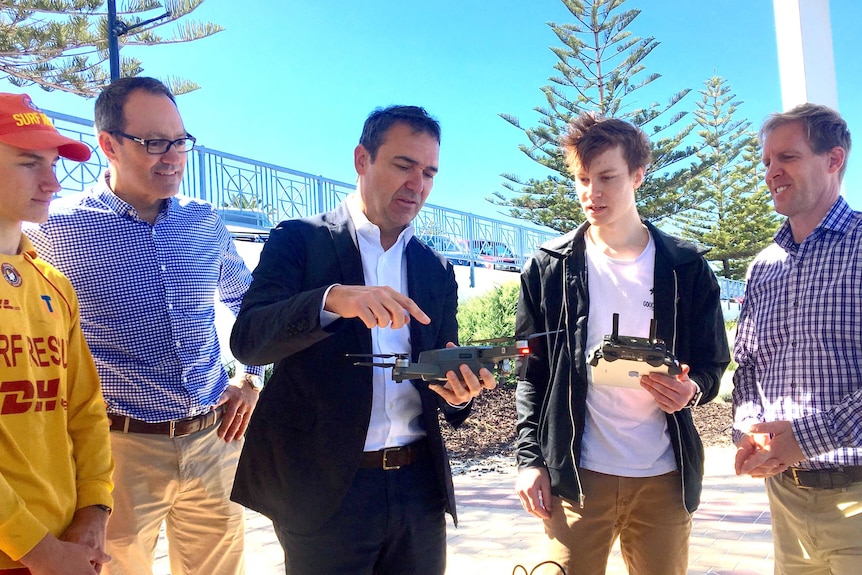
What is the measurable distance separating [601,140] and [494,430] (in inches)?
239

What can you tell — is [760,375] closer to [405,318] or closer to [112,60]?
[405,318]

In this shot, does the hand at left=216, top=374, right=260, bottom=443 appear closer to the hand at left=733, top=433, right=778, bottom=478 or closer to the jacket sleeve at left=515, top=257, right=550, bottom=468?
the jacket sleeve at left=515, top=257, right=550, bottom=468

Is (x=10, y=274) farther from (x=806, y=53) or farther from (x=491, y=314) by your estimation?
(x=491, y=314)

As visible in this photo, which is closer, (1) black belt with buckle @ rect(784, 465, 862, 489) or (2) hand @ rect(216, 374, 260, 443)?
(1) black belt with buckle @ rect(784, 465, 862, 489)

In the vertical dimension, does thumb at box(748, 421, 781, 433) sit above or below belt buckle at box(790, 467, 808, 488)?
above

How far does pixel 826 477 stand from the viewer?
2.00 m

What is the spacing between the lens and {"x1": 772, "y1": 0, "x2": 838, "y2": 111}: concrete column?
402 cm

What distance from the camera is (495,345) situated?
1545 millimetres

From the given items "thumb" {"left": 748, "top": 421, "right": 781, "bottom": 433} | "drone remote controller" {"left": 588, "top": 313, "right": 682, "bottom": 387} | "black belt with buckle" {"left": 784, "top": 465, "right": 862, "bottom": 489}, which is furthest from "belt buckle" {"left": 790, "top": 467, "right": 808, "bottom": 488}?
"drone remote controller" {"left": 588, "top": 313, "right": 682, "bottom": 387}

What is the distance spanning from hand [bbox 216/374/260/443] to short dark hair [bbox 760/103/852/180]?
83.8 inches

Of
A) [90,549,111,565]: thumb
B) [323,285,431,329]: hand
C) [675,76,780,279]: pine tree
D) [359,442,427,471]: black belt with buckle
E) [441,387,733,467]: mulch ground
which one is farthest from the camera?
[675,76,780,279]: pine tree

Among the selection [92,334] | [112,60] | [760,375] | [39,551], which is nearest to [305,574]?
[39,551]

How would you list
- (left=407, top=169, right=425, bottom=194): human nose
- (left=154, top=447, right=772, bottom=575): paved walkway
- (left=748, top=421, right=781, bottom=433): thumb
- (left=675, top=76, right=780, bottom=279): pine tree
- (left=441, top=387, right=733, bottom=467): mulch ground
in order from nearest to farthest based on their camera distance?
(left=407, top=169, right=425, bottom=194): human nose, (left=748, top=421, right=781, bottom=433): thumb, (left=154, top=447, right=772, bottom=575): paved walkway, (left=441, top=387, right=733, bottom=467): mulch ground, (left=675, top=76, right=780, bottom=279): pine tree

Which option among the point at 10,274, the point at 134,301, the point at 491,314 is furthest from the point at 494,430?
the point at 10,274
